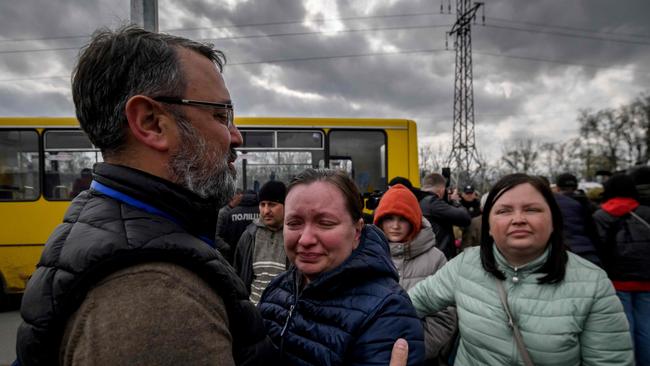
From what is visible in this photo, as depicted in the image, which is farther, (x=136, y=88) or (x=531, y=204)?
(x=531, y=204)

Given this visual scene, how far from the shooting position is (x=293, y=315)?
1.50 meters

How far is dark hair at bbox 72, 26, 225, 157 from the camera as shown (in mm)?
1027

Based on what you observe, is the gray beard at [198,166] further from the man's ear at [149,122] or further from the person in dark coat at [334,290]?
the person in dark coat at [334,290]

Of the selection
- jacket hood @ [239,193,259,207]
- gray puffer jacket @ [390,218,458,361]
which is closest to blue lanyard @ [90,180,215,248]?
gray puffer jacket @ [390,218,458,361]

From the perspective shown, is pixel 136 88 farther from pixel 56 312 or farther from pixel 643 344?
pixel 643 344

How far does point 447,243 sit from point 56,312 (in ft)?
14.2

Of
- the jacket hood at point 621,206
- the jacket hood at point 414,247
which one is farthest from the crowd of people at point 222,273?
the jacket hood at point 621,206

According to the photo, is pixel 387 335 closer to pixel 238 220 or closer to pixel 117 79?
pixel 117 79

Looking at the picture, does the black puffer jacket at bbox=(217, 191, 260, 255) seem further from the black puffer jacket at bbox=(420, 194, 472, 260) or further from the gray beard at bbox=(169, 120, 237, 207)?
the gray beard at bbox=(169, 120, 237, 207)

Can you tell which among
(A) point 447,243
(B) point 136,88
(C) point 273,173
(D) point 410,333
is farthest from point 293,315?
(C) point 273,173

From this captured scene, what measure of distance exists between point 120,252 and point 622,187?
174 inches

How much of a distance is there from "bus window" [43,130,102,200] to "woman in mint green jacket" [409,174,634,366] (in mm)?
6644

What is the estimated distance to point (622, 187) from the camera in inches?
146

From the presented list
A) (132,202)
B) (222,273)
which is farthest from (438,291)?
(132,202)
